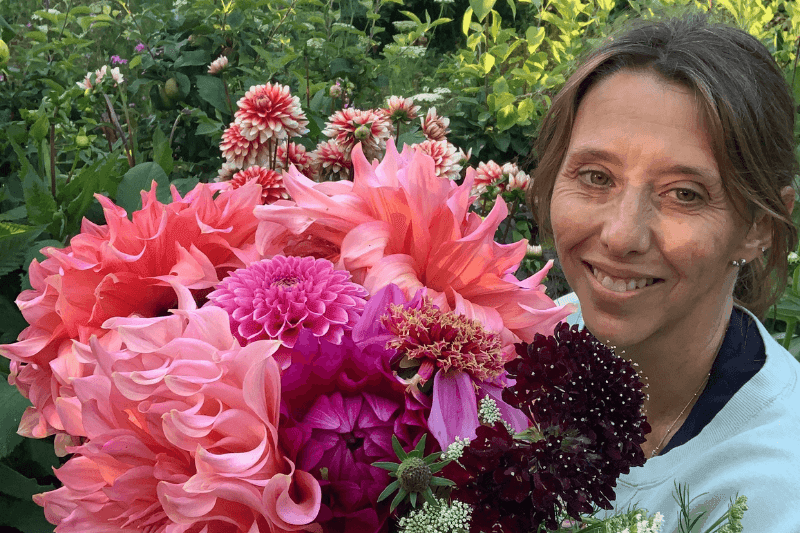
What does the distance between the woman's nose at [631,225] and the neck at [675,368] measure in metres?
0.26

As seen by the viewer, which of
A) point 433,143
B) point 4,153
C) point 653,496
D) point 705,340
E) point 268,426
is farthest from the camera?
point 4,153

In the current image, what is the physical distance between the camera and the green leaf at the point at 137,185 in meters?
1.15

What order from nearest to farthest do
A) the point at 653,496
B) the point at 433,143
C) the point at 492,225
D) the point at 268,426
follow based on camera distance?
the point at 268,426 → the point at 492,225 → the point at 653,496 → the point at 433,143

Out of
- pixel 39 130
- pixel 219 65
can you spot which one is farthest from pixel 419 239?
pixel 219 65

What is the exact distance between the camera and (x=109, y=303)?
690mm

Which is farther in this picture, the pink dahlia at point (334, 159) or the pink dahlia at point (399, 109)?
the pink dahlia at point (399, 109)

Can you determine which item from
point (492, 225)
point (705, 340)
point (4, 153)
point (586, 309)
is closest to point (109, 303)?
point (492, 225)

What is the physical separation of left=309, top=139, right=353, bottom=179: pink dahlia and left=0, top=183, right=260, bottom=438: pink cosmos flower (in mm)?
646

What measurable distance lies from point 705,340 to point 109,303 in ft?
3.20

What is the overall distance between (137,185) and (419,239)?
65 centimetres

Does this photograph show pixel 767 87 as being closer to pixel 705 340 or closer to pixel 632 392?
pixel 705 340

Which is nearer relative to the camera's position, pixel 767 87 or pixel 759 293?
pixel 767 87

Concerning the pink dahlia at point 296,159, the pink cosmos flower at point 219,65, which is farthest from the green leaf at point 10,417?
the pink cosmos flower at point 219,65

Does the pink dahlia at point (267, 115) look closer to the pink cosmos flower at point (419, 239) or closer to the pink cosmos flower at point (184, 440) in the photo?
the pink cosmos flower at point (419, 239)
